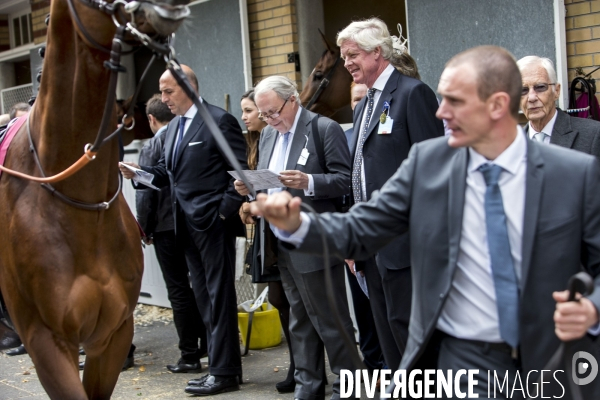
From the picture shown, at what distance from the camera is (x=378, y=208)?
9.43ft

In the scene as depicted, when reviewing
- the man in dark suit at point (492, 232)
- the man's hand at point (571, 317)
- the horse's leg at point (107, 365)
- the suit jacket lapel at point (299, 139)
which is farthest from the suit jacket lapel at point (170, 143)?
the man's hand at point (571, 317)

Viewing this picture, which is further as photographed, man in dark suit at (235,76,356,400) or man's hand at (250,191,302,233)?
man in dark suit at (235,76,356,400)

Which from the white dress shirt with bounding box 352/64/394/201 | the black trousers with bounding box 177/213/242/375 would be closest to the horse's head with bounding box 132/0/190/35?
the white dress shirt with bounding box 352/64/394/201

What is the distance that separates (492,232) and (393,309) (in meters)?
1.94

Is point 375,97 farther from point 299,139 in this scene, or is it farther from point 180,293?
point 180,293

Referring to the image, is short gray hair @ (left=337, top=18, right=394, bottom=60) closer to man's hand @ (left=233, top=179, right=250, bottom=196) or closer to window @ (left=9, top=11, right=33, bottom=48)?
man's hand @ (left=233, top=179, right=250, bottom=196)

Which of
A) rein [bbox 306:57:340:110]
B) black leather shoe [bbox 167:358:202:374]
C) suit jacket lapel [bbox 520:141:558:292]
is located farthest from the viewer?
rein [bbox 306:57:340:110]

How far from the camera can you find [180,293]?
22.6ft

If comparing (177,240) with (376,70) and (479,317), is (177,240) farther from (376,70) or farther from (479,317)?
(479,317)

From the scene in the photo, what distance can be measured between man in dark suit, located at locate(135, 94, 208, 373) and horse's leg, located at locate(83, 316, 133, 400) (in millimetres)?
2634

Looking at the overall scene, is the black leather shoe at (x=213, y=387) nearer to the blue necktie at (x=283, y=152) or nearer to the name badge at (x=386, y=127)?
the blue necktie at (x=283, y=152)

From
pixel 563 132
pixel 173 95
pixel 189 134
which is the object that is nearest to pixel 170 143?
pixel 189 134

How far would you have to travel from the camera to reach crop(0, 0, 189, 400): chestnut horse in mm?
3551

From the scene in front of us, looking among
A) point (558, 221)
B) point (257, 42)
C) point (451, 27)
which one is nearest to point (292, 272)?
point (451, 27)
